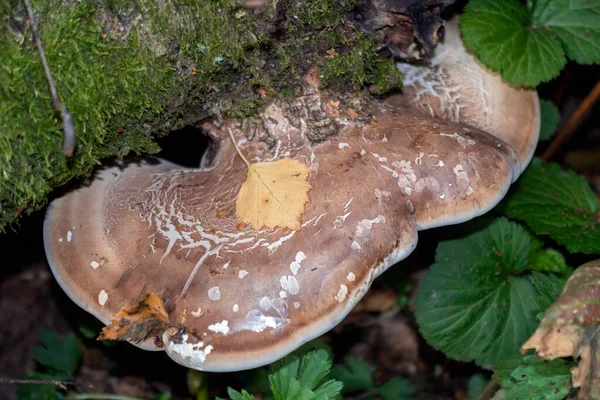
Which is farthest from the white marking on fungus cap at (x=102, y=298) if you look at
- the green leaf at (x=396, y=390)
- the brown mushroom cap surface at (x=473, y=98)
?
the green leaf at (x=396, y=390)

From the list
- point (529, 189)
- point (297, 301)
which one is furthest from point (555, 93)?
point (297, 301)

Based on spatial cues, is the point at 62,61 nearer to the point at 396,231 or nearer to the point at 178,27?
the point at 178,27

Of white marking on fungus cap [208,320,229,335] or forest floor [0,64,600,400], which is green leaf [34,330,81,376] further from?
white marking on fungus cap [208,320,229,335]

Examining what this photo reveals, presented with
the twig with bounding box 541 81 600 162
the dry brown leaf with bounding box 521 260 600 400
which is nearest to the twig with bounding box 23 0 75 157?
the dry brown leaf with bounding box 521 260 600 400

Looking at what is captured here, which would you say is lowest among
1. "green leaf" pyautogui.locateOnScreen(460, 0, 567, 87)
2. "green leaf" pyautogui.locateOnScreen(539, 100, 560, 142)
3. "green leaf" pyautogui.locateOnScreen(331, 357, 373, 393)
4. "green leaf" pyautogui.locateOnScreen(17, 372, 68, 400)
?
"green leaf" pyautogui.locateOnScreen(331, 357, 373, 393)

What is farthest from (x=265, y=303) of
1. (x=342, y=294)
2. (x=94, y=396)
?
(x=94, y=396)

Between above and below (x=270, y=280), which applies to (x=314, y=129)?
above

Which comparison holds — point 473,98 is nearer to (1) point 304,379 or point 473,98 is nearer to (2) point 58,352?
(1) point 304,379
